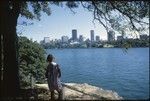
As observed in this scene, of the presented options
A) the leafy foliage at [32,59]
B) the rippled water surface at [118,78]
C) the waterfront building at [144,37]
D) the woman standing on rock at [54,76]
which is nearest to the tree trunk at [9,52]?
the woman standing on rock at [54,76]

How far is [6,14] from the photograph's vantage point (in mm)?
14453

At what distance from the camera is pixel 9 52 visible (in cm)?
1467

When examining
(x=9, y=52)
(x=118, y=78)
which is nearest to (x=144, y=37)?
(x=9, y=52)

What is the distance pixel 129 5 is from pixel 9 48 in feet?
17.8

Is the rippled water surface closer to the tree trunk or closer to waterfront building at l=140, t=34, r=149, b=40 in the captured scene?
waterfront building at l=140, t=34, r=149, b=40

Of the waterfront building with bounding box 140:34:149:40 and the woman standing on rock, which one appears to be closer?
the woman standing on rock

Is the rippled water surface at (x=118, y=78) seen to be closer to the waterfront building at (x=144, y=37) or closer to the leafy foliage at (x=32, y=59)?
the waterfront building at (x=144, y=37)

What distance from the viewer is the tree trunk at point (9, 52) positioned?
14.5 meters

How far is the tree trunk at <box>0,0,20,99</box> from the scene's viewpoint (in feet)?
47.5

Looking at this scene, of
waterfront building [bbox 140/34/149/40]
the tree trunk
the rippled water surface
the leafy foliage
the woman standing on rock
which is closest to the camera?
the woman standing on rock

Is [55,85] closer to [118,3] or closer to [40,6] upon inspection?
[118,3]

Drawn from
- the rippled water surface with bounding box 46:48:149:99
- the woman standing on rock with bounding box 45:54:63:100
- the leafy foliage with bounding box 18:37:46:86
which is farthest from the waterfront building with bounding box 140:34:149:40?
the leafy foliage with bounding box 18:37:46:86

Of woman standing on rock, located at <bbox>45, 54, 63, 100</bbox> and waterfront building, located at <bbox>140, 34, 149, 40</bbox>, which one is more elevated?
waterfront building, located at <bbox>140, 34, 149, 40</bbox>

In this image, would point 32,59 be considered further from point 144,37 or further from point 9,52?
point 9,52
